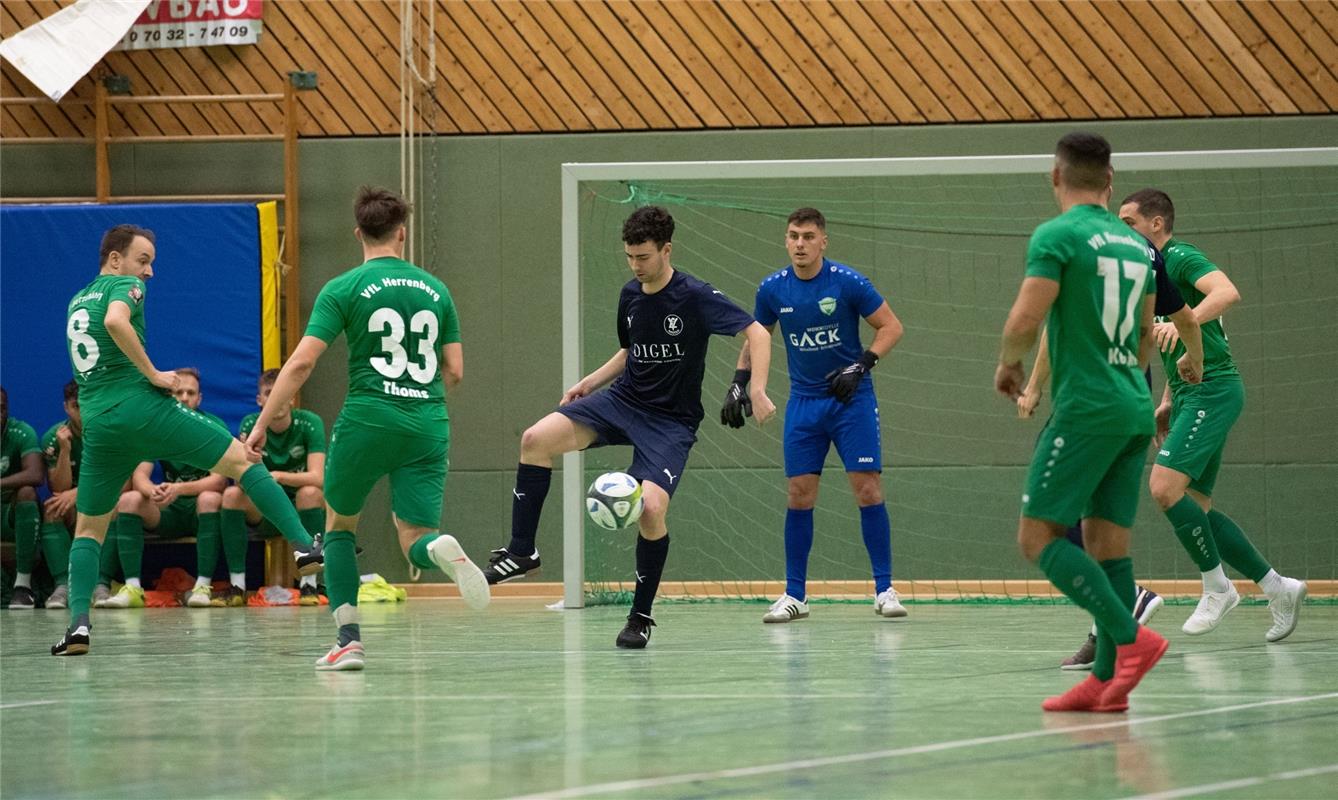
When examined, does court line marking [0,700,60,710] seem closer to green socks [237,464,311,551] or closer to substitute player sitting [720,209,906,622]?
green socks [237,464,311,551]

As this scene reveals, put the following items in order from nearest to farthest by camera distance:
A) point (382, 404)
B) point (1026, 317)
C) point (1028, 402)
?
A: point (1026, 317) < point (1028, 402) < point (382, 404)

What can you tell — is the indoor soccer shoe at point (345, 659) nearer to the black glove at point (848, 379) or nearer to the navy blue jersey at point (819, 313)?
the black glove at point (848, 379)

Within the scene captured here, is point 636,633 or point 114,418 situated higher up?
point 114,418

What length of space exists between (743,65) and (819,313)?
3.61 meters

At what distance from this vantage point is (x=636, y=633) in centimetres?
725

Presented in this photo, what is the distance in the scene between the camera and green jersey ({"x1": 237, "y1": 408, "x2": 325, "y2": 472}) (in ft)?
37.7

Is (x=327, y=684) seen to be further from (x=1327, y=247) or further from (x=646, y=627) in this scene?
(x=1327, y=247)

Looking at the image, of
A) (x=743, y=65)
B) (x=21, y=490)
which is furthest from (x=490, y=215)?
(x=21, y=490)

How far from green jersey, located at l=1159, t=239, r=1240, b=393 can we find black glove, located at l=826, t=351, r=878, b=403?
1993 millimetres

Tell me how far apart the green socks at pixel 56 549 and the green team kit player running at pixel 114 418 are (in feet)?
14.0

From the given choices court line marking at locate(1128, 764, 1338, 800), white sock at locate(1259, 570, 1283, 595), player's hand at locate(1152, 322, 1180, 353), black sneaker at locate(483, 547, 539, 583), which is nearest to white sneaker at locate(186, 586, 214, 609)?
black sneaker at locate(483, 547, 539, 583)

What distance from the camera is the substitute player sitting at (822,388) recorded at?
9.05 m

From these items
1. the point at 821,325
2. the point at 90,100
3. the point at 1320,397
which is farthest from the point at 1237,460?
the point at 90,100

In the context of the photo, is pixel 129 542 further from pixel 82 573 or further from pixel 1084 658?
pixel 1084 658
